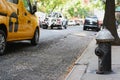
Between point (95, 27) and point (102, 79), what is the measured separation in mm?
29909

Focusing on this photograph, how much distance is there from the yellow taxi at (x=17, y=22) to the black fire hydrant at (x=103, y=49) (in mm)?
4502

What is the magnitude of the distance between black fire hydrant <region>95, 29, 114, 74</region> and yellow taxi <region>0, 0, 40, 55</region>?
177 inches

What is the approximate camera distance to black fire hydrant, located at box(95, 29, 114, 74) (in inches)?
317

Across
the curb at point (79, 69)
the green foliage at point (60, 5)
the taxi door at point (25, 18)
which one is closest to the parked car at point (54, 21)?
the green foliage at point (60, 5)

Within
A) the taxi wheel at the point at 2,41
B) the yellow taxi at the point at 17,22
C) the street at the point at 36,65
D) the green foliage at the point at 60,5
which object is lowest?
the street at the point at 36,65

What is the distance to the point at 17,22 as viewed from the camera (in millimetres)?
13188

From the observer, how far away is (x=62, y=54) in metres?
12.7

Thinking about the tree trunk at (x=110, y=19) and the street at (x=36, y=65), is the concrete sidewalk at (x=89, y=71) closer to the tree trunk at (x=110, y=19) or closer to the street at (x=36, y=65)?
the street at (x=36, y=65)

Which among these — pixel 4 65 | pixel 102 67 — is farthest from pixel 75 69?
pixel 4 65

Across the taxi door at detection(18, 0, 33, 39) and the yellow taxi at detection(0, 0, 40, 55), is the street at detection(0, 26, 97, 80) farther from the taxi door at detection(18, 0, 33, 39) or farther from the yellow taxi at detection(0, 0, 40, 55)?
the taxi door at detection(18, 0, 33, 39)

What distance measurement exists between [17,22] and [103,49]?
5660 millimetres

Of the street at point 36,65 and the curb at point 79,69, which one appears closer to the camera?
the curb at point 79,69

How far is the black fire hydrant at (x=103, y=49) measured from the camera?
806 cm

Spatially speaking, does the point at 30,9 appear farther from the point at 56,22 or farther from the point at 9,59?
the point at 56,22
